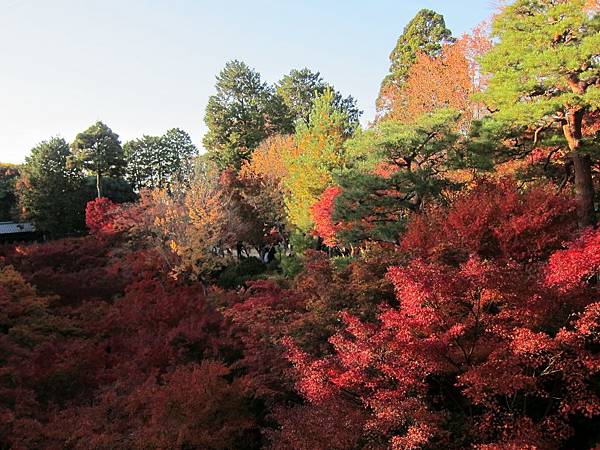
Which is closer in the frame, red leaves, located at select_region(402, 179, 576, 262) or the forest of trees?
the forest of trees

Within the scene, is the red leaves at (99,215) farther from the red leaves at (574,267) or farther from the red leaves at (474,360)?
the red leaves at (574,267)

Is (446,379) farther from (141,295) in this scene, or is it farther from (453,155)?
(141,295)

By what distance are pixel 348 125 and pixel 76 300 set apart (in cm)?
1521

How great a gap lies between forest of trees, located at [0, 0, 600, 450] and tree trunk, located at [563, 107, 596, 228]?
49mm

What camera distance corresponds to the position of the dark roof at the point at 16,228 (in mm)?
41484

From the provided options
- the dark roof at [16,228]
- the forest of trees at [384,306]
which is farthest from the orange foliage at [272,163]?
the dark roof at [16,228]

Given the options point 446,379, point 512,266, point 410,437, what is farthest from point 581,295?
point 410,437

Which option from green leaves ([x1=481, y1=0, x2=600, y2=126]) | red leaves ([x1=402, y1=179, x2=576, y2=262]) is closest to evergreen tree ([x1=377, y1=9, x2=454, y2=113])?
green leaves ([x1=481, y1=0, x2=600, y2=126])

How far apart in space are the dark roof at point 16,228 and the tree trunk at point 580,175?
137 ft

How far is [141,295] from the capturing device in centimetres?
1789

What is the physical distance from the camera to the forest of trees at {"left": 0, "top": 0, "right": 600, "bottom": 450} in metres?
6.85

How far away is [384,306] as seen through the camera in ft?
28.9

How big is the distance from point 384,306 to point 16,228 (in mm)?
43356

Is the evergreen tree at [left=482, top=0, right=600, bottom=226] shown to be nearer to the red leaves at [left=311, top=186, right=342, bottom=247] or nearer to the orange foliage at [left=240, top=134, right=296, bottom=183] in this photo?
the red leaves at [left=311, top=186, right=342, bottom=247]
